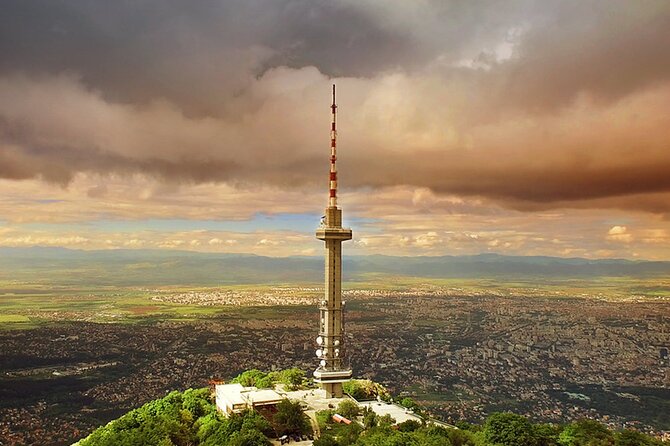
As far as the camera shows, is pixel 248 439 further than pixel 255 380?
No

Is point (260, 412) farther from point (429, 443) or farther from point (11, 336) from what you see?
point (11, 336)

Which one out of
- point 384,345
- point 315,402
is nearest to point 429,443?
point 315,402

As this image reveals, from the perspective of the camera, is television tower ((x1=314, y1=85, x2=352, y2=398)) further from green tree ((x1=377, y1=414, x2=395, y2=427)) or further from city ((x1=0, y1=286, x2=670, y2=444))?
city ((x1=0, y1=286, x2=670, y2=444))

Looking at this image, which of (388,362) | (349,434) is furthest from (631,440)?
(388,362)

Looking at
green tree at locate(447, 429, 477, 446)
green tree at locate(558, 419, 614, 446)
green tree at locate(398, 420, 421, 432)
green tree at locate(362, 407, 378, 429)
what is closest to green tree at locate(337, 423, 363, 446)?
green tree at locate(362, 407, 378, 429)

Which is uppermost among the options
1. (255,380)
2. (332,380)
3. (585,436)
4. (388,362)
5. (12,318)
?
(332,380)

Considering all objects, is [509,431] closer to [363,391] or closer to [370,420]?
[370,420]
